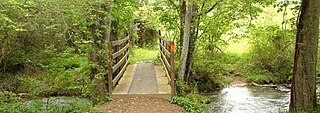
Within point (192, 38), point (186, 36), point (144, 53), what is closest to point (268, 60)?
point (192, 38)

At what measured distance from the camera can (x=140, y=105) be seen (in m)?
6.27

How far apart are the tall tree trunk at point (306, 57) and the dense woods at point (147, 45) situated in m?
0.02

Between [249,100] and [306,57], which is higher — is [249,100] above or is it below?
below

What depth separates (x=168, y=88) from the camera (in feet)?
24.2

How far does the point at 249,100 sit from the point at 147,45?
9719mm

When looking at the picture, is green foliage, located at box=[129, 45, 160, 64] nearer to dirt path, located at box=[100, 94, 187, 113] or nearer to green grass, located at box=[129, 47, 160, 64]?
green grass, located at box=[129, 47, 160, 64]

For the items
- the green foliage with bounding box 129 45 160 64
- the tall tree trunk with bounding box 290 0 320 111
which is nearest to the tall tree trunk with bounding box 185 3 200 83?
the tall tree trunk with bounding box 290 0 320 111

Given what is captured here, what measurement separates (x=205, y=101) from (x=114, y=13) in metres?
4.02

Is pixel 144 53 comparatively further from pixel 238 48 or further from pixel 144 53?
pixel 238 48

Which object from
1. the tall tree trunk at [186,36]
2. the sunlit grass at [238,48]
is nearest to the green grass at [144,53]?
the sunlit grass at [238,48]

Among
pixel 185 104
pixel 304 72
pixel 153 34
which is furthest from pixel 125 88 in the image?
pixel 153 34

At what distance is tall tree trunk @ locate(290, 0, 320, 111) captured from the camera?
605 centimetres

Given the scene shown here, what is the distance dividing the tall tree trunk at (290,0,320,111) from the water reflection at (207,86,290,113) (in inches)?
51.1

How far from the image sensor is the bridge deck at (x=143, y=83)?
7.16 meters
